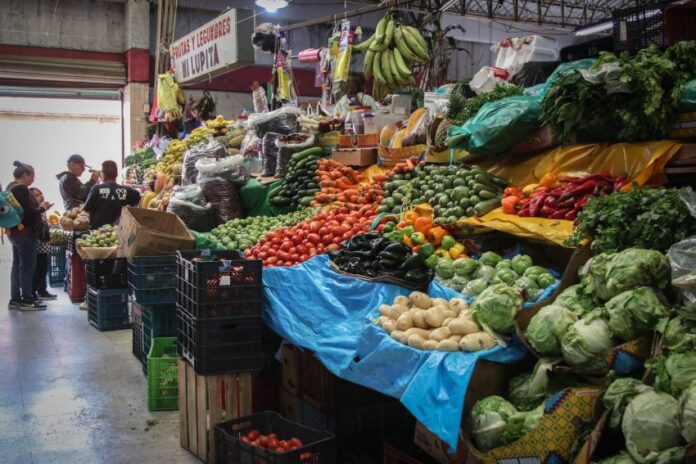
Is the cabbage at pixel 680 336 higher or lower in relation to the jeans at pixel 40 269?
higher

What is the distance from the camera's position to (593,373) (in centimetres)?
279

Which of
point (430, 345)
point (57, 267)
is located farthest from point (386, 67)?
point (57, 267)

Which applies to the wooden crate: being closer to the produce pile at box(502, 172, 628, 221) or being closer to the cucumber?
the cucumber

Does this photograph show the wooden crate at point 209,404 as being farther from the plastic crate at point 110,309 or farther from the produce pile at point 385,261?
the plastic crate at point 110,309

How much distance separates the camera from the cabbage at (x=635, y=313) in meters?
2.73

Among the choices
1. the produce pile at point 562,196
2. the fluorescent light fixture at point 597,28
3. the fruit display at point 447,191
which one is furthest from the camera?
the fluorescent light fixture at point 597,28

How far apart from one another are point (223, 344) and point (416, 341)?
5.02 feet

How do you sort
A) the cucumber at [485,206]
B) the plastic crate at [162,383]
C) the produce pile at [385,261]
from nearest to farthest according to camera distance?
the produce pile at [385,261], the cucumber at [485,206], the plastic crate at [162,383]

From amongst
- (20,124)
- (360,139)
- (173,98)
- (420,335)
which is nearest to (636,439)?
(420,335)

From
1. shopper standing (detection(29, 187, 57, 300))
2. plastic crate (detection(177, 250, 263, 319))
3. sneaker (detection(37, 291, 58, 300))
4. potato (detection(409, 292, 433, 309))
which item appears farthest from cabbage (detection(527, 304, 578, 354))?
sneaker (detection(37, 291, 58, 300))

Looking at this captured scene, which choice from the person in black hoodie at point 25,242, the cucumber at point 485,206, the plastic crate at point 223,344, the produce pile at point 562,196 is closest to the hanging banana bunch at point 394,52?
the cucumber at point 485,206

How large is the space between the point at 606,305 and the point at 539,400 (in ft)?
1.56

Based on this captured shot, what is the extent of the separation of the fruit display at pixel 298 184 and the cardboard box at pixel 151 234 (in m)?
1.09

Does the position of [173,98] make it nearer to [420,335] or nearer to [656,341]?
[420,335]
